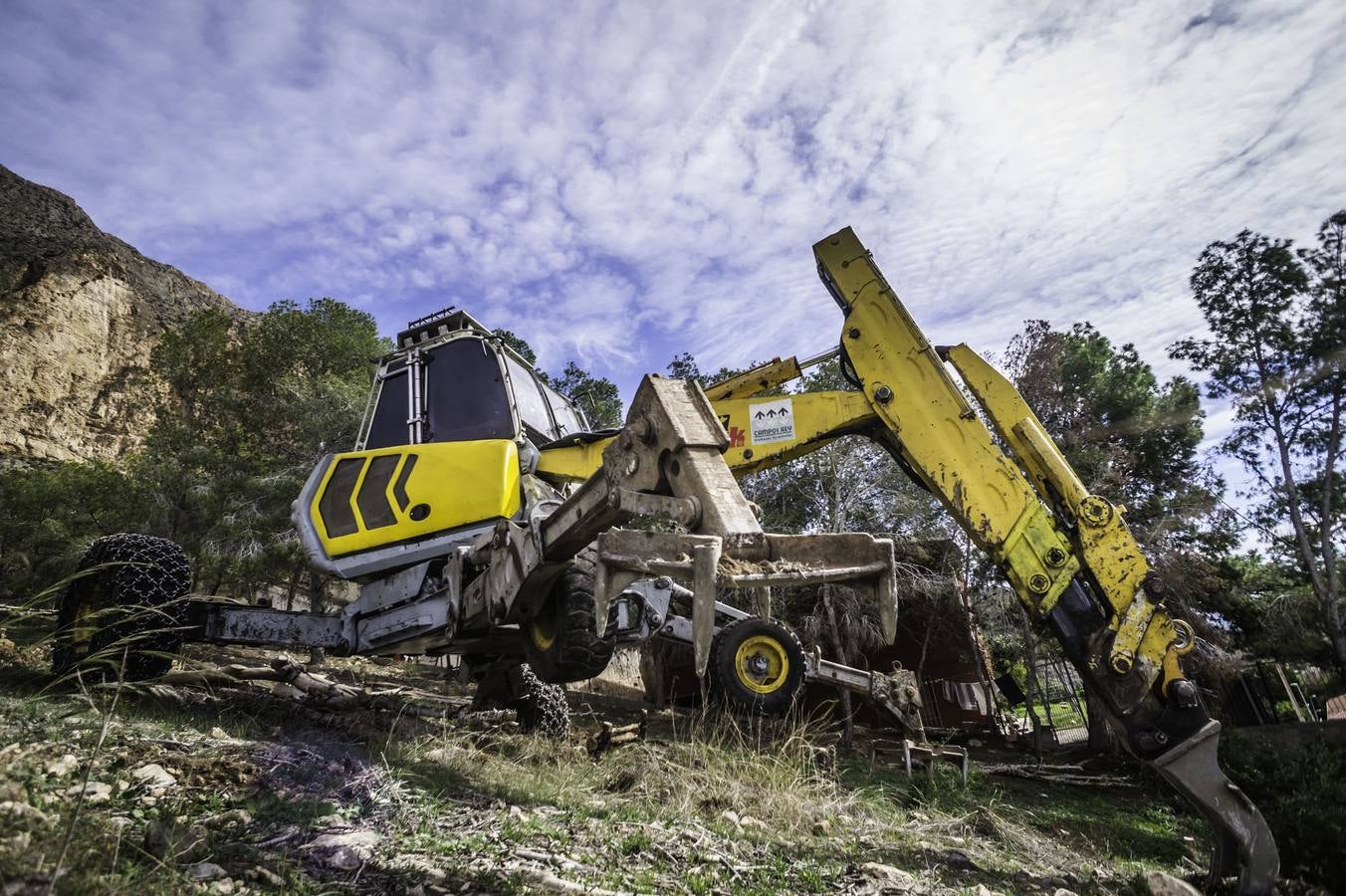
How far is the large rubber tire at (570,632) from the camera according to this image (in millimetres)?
4383

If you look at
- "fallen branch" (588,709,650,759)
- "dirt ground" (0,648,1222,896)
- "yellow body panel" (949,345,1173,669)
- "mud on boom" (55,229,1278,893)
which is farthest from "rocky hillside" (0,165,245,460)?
"yellow body panel" (949,345,1173,669)

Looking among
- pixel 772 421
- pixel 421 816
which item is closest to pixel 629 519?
pixel 421 816

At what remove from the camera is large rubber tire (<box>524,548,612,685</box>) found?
14.4 feet

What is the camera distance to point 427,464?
5230mm

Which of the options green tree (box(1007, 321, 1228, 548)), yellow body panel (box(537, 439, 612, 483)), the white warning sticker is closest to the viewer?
yellow body panel (box(537, 439, 612, 483))

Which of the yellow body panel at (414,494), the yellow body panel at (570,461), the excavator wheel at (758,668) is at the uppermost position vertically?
the yellow body panel at (570,461)

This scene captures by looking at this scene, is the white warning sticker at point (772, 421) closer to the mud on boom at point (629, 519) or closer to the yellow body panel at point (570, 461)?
the mud on boom at point (629, 519)

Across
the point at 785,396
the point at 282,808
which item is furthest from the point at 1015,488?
the point at 282,808

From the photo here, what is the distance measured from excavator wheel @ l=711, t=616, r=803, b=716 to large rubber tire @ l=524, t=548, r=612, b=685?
4.94 ft

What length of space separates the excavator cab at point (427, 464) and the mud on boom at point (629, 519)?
2 cm

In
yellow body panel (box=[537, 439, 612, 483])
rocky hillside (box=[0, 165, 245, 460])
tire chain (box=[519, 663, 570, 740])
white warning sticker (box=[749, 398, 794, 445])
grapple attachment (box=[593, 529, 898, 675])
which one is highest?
rocky hillside (box=[0, 165, 245, 460])

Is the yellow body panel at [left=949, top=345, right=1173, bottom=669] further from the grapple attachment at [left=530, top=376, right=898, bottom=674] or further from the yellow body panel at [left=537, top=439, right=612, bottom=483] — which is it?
the yellow body panel at [left=537, top=439, right=612, bottom=483]

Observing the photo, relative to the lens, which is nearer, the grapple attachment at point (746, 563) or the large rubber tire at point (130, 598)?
the grapple attachment at point (746, 563)

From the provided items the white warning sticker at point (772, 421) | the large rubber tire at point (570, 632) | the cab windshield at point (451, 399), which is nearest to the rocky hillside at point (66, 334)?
the cab windshield at point (451, 399)
